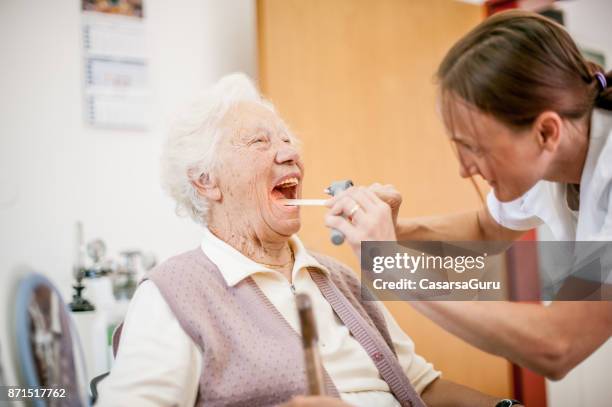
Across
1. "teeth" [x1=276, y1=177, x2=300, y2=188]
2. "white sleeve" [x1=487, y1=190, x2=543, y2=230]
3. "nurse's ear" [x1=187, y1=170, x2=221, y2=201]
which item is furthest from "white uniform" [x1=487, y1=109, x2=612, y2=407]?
"nurse's ear" [x1=187, y1=170, x2=221, y2=201]

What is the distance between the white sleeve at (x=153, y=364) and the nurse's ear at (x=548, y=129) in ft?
2.24

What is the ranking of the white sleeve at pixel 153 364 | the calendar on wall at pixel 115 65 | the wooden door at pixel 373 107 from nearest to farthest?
the white sleeve at pixel 153 364, the calendar on wall at pixel 115 65, the wooden door at pixel 373 107

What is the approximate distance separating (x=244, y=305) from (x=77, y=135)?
0.89 metres

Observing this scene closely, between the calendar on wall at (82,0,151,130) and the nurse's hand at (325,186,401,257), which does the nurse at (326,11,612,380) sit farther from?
the calendar on wall at (82,0,151,130)

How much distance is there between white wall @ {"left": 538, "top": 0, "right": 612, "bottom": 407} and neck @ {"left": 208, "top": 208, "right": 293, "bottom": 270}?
60cm

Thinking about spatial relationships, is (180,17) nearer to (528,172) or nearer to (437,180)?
(437,180)

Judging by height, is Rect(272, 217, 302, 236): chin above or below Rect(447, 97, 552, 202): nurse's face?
below

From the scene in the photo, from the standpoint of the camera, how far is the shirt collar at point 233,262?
3.43 ft

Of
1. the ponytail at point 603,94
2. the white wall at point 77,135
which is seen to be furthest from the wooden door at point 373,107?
the ponytail at point 603,94

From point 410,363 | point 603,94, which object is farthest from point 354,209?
point 410,363

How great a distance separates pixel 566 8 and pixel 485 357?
3.66ft

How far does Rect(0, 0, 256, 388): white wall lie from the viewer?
1447 mm

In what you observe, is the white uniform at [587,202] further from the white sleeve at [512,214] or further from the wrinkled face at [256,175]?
the wrinkled face at [256,175]

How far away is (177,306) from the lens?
0.95 meters
